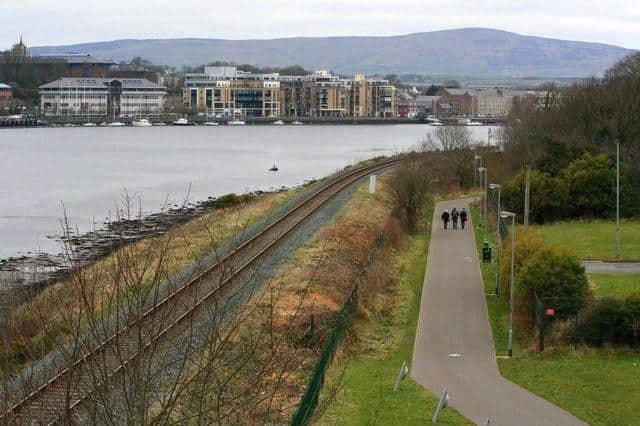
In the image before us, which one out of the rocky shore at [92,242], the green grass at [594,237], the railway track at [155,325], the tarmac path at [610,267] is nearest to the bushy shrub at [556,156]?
the green grass at [594,237]

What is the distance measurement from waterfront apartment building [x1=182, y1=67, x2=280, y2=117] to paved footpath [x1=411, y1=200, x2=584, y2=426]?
151620mm

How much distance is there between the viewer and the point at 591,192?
3281 cm

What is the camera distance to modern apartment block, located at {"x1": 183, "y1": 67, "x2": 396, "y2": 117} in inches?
6855

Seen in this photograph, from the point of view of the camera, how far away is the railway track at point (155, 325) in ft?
23.5

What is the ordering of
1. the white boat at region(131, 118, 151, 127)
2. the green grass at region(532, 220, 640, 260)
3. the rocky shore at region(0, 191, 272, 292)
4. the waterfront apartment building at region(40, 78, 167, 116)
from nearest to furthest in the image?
1. the rocky shore at region(0, 191, 272, 292)
2. the green grass at region(532, 220, 640, 260)
3. the white boat at region(131, 118, 151, 127)
4. the waterfront apartment building at region(40, 78, 167, 116)

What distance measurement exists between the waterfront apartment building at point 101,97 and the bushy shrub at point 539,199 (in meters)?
128

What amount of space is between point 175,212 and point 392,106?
500ft

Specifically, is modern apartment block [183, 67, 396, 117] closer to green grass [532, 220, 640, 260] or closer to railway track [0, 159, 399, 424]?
railway track [0, 159, 399, 424]

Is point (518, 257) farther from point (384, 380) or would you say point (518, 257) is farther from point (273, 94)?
point (273, 94)

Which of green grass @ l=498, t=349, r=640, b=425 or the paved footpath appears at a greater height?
the paved footpath

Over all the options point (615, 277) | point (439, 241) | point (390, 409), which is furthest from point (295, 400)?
point (439, 241)

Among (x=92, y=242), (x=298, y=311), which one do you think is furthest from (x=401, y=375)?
(x=92, y=242)

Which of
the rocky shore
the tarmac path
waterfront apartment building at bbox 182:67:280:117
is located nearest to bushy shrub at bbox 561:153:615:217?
the tarmac path

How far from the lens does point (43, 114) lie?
152500mm
